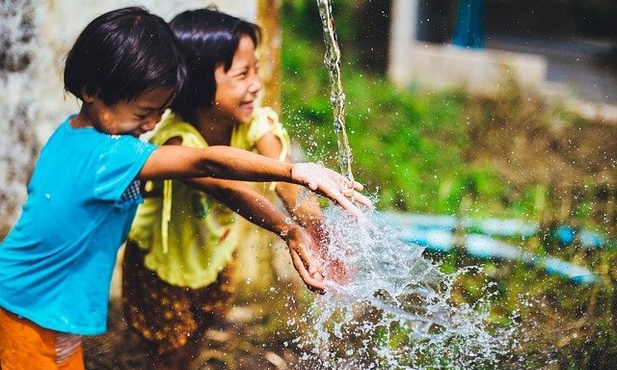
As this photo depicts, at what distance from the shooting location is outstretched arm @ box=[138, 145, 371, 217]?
75.8 inches

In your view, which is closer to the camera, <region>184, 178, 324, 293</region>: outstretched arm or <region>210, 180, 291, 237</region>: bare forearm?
<region>184, 178, 324, 293</region>: outstretched arm

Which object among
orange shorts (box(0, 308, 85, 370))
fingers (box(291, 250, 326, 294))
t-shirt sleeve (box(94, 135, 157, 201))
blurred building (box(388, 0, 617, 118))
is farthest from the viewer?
blurred building (box(388, 0, 617, 118))

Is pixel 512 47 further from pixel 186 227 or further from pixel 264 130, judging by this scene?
pixel 186 227

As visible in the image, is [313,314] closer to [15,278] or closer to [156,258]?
[156,258]

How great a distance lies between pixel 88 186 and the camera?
2.09 m

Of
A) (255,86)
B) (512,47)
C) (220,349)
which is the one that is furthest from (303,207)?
(512,47)

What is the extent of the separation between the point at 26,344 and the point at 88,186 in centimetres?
41

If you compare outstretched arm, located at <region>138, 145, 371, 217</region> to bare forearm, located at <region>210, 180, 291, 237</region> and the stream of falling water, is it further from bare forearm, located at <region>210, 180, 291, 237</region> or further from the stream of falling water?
the stream of falling water

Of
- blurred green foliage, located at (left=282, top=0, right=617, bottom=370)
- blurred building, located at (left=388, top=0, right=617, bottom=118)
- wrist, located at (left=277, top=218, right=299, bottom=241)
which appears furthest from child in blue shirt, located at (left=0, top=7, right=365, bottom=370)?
blurred building, located at (left=388, top=0, right=617, bottom=118)

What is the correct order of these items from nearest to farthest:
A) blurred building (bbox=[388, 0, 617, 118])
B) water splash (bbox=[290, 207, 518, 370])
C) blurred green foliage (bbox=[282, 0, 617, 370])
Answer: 1. water splash (bbox=[290, 207, 518, 370])
2. blurred green foliage (bbox=[282, 0, 617, 370])
3. blurred building (bbox=[388, 0, 617, 118])

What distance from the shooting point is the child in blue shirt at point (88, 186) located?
6.82 feet

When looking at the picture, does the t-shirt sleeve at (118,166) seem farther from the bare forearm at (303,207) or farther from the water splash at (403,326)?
the water splash at (403,326)

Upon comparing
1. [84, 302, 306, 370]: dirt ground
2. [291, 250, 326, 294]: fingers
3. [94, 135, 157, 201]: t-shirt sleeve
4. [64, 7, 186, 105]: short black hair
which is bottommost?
[84, 302, 306, 370]: dirt ground

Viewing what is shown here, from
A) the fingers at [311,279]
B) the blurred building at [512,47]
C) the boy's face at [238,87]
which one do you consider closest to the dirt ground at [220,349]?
the fingers at [311,279]
